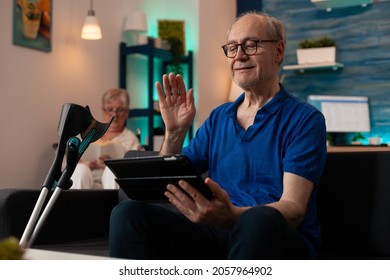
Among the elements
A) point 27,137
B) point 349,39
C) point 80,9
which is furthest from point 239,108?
point 349,39

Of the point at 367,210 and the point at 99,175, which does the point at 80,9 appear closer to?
the point at 99,175

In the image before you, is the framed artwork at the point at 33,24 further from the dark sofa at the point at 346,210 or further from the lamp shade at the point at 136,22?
the dark sofa at the point at 346,210

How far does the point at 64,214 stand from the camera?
223 centimetres

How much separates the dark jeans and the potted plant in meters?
3.51

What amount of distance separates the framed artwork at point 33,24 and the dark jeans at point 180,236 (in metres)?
2.77

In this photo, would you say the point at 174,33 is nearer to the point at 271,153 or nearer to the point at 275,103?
the point at 275,103

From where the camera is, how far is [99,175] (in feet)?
12.7

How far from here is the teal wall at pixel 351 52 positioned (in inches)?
195

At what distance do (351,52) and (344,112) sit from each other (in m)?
0.57

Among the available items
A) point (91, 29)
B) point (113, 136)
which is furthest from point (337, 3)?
point (113, 136)

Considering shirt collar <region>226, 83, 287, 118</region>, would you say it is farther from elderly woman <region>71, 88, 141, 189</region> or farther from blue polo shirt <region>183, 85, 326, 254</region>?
elderly woman <region>71, 88, 141, 189</region>

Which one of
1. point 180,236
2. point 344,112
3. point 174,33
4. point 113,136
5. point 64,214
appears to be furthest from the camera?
point 174,33

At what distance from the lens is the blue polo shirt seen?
5.64ft

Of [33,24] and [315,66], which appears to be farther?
[315,66]
